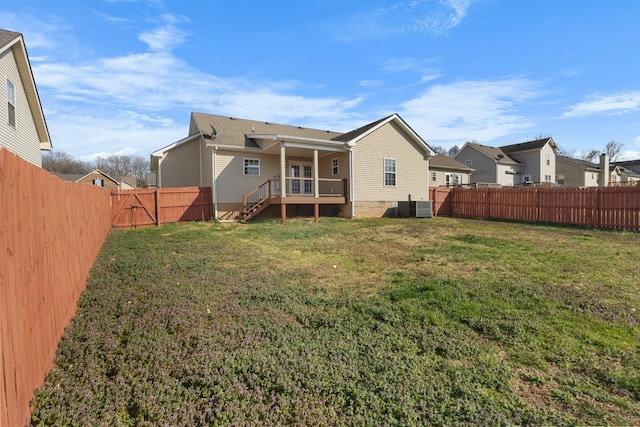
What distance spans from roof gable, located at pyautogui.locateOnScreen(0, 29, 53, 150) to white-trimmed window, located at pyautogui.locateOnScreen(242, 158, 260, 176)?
8.82 metres

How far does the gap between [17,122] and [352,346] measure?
14518mm

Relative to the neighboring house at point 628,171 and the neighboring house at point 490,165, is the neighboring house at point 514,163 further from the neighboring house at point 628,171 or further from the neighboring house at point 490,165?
the neighboring house at point 628,171

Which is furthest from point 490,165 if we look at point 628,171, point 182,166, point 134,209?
point 628,171

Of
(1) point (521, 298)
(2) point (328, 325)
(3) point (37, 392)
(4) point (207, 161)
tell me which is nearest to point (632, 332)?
→ (1) point (521, 298)

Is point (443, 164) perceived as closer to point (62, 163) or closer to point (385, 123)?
point (385, 123)

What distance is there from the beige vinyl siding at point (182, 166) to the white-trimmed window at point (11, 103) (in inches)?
280

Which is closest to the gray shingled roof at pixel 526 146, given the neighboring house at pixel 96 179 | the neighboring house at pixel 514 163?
the neighboring house at pixel 514 163

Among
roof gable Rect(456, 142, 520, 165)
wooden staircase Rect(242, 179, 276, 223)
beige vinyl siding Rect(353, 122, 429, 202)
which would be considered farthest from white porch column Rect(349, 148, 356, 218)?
roof gable Rect(456, 142, 520, 165)

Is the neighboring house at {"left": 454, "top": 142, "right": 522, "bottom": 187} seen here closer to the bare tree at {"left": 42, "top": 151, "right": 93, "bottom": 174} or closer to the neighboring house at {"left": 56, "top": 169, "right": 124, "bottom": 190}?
the neighboring house at {"left": 56, "top": 169, "right": 124, "bottom": 190}

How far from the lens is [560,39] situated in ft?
34.3

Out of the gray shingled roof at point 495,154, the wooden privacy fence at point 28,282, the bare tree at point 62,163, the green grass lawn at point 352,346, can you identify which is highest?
the bare tree at point 62,163

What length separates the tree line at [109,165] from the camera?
209 ft

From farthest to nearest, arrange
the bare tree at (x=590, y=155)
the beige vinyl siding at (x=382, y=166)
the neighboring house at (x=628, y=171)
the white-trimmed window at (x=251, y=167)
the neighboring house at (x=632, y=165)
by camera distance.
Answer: the bare tree at (x=590, y=155), the neighboring house at (x=632, y=165), the neighboring house at (x=628, y=171), the beige vinyl siding at (x=382, y=166), the white-trimmed window at (x=251, y=167)

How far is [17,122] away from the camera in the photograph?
1100cm
